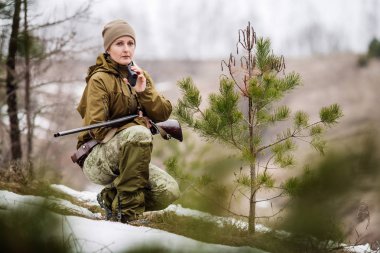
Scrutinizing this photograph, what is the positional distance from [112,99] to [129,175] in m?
0.54

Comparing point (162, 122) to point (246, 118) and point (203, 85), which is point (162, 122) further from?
point (203, 85)

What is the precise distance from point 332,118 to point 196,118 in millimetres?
1085

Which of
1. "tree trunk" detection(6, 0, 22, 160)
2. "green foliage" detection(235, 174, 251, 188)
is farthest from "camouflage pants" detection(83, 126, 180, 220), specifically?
"tree trunk" detection(6, 0, 22, 160)

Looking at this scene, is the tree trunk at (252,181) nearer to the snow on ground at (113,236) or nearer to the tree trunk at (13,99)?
Result: the snow on ground at (113,236)

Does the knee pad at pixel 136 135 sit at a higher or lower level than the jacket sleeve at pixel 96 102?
lower

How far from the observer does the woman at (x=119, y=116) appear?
3709 mm

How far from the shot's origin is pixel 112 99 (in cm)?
380

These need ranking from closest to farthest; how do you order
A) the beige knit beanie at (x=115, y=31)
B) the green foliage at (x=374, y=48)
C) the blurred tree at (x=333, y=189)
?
the blurred tree at (x=333, y=189)
the beige knit beanie at (x=115, y=31)
the green foliage at (x=374, y=48)

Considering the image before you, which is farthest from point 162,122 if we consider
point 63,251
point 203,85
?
point 203,85

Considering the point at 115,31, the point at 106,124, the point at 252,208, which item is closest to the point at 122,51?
the point at 115,31

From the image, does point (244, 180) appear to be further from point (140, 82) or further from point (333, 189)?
point (333, 189)

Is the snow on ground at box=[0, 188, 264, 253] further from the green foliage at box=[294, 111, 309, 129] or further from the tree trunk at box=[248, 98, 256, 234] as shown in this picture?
the green foliage at box=[294, 111, 309, 129]

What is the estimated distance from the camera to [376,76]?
164 ft

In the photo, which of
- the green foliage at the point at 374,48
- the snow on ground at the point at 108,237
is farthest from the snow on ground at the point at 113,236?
the green foliage at the point at 374,48
